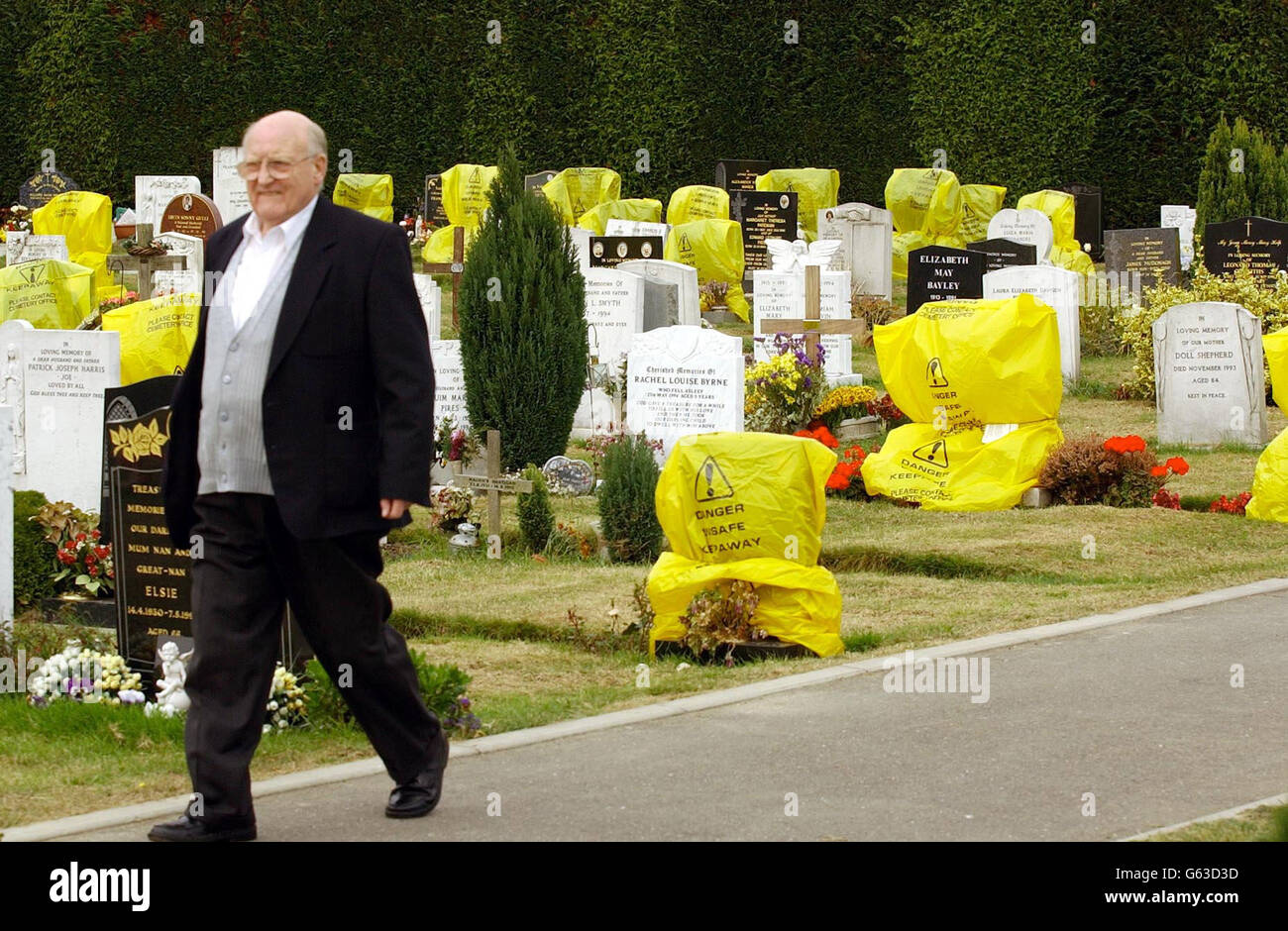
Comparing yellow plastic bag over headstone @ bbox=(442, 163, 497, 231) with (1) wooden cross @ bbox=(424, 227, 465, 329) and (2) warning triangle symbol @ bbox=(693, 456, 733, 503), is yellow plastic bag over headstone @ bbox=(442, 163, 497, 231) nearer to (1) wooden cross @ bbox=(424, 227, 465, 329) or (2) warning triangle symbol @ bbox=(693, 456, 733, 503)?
(1) wooden cross @ bbox=(424, 227, 465, 329)

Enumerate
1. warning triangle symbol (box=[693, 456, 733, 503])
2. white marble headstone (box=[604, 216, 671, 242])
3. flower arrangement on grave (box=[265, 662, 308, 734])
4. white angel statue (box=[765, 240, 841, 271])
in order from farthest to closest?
white marble headstone (box=[604, 216, 671, 242]), white angel statue (box=[765, 240, 841, 271]), warning triangle symbol (box=[693, 456, 733, 503]), flower arrangement on grave (box=[265, 662, 308, 734])

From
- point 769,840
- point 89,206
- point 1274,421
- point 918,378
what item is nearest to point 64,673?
point 769,840

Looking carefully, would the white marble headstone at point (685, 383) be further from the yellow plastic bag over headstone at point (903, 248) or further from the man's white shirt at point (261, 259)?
the yellow plastic bag over headstone at point (903, 248)

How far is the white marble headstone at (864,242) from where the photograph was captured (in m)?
19.6

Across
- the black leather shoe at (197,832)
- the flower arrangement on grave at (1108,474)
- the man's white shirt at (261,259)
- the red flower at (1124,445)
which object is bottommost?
the black leather shoe at (197,832)

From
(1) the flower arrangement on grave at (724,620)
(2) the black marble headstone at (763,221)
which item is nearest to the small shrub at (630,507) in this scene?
(1) the flower arrangement on grave at (724,620)

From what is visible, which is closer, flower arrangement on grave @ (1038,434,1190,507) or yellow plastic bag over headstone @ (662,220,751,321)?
flower arrangement on grave @ (1038,434,1190,507)

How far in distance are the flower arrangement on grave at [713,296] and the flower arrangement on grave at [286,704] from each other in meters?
13.1

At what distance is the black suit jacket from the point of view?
4441 millimetres

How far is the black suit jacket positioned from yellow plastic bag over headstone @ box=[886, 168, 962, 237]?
60.1ft

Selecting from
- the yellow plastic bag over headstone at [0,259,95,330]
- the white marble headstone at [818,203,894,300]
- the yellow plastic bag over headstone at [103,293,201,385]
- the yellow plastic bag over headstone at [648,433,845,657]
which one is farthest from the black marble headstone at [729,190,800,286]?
the yellow plastic bag over headstone at [648,433,845,657]

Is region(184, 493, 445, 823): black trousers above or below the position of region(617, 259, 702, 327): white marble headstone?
below

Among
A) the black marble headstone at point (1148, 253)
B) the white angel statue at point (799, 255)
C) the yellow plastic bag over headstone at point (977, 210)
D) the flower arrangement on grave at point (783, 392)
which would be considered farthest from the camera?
the yellow plastic bag over headstone at point (977, 210)

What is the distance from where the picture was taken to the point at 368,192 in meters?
23.7
